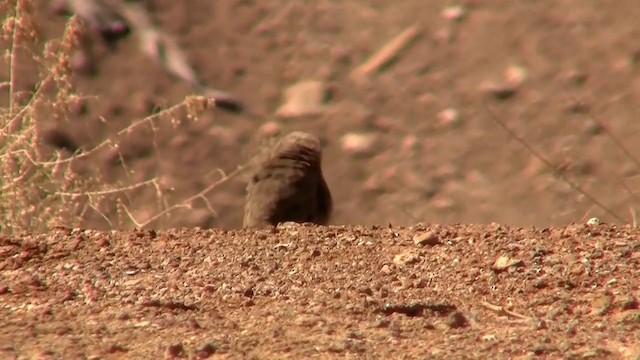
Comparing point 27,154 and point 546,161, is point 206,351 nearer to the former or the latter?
point 27,154

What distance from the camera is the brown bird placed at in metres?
4.41

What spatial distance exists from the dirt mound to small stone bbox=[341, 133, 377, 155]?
153 cm

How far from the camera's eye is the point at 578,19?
528cm

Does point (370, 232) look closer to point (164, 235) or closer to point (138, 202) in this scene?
point (164, 235)

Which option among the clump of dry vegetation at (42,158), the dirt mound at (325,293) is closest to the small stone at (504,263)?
the dirt mound at (325,293)

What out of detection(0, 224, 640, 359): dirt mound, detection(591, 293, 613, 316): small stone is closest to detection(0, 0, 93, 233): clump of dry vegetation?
detection(0, 224, 640, 359): dirt mound

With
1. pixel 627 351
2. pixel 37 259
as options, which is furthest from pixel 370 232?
pixel 627 351

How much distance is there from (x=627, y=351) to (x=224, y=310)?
100 cm

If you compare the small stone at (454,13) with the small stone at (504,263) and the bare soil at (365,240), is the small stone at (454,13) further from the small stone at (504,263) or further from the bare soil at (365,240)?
the small stone at (504,263)

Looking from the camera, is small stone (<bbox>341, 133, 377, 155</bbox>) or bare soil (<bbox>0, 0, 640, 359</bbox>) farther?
small stone (<bbox>341, 133, 377, 155</bbox>)

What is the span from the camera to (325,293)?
312 cm

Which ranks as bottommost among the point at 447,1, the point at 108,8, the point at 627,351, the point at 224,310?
the point at 627,351

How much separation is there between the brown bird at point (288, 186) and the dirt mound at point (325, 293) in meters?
0.60

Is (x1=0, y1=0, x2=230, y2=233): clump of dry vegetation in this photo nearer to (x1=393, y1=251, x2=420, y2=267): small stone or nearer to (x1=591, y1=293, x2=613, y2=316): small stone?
(x1=393, y1=251, x2=420, y2=267): small stone
